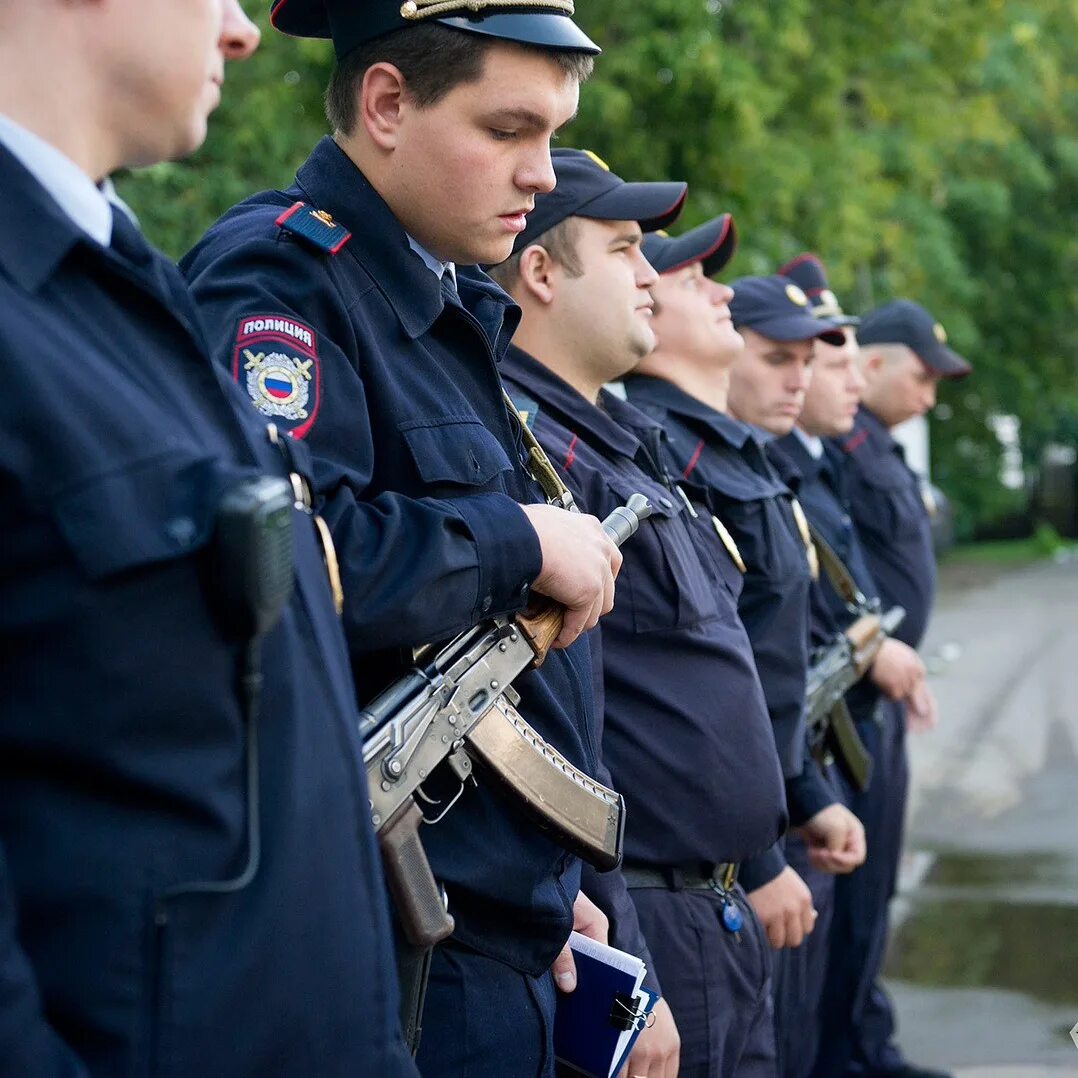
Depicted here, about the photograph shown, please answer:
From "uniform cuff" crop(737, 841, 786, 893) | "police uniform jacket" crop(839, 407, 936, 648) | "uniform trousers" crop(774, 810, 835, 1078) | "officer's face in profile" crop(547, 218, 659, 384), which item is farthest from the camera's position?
"police uniform jacket" crop(839, 407, 936, 648)

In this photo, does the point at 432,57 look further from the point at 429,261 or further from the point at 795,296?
the point at 795,296

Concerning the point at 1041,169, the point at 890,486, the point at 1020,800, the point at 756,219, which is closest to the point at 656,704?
the point at 890,486

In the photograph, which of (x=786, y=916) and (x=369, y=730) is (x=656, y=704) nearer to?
(x=786, y=916)

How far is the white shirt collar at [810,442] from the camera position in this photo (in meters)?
5.86

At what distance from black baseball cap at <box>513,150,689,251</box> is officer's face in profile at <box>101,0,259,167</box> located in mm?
1744

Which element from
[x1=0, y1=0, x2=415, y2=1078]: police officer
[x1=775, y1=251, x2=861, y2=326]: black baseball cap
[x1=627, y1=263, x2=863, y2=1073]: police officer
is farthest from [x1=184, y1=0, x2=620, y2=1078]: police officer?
[x1=775, y1=251, x2=861, y2=326]: black baseball cap

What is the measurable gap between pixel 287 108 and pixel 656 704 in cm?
717

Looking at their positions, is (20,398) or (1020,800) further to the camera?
(1020,800)

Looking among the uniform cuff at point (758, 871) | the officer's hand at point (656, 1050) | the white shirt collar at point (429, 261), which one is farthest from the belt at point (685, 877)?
the white shirt collar at point (429, 261)

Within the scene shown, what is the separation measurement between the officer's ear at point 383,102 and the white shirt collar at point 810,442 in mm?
3598

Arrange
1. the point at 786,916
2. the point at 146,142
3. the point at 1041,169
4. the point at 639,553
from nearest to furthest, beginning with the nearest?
the point at 146,142 < the point at 639,553 < the point at 786,916 < the point at 1041,169

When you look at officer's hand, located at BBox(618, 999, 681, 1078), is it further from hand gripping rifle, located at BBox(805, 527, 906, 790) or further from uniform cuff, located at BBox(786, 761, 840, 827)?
hand gripping rifle, located at BBox(805, 527, 906, 790)

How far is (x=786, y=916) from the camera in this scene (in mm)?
3830

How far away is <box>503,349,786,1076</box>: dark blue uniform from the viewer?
3.23 metres
